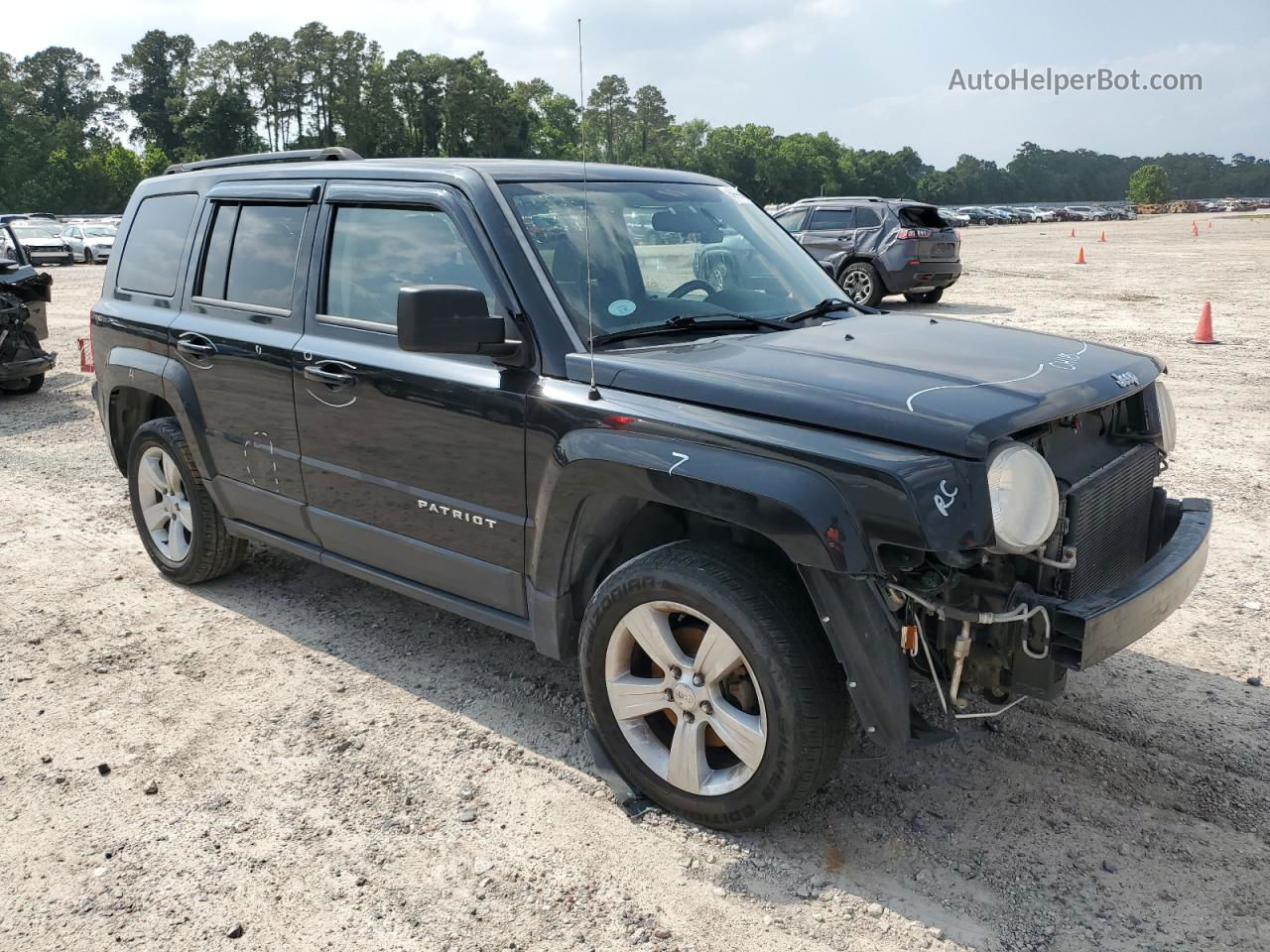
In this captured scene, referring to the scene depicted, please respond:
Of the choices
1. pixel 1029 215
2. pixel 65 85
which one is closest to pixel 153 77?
pixel 65 85

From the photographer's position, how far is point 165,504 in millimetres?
5449

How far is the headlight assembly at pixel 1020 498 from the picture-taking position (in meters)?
2.66

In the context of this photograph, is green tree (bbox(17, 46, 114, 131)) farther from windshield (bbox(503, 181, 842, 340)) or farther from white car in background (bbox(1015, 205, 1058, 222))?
windshield (bbox(503, 181, 842, 340))

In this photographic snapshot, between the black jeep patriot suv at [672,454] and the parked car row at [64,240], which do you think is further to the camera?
the parked car row at [64,240]

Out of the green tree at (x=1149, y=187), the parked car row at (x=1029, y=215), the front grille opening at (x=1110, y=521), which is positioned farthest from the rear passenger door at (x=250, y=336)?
the green tree at (x=1149, y=187)

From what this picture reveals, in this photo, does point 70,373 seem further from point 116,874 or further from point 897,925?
point 897,925

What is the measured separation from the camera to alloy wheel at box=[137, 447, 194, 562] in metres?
5.33

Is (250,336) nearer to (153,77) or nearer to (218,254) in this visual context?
(218,254)

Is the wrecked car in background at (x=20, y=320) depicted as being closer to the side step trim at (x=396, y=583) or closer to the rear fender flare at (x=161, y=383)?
the rear fender flare at (x=161, y=383)

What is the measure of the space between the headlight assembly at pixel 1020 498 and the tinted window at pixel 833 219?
15.7m

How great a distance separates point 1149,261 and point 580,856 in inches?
1208

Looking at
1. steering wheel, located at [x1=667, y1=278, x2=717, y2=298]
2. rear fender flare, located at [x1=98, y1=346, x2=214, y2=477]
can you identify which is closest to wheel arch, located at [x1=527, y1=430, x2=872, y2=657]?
steering wheel, located at [x1=667, y1=278, x2=717, y2=298]

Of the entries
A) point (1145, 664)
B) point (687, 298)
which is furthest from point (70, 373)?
point (1145, 664)

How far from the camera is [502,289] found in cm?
362
